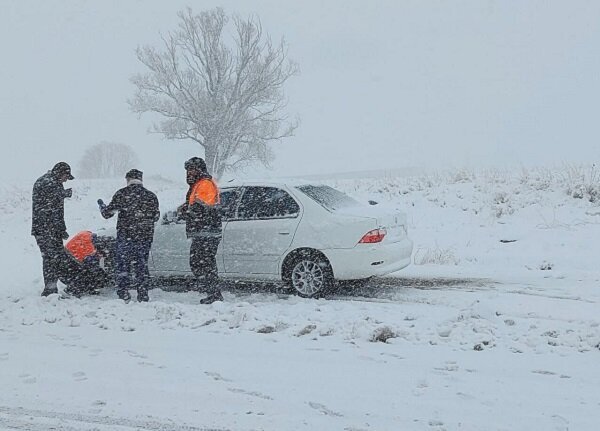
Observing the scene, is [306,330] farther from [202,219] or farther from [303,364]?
[202,219]

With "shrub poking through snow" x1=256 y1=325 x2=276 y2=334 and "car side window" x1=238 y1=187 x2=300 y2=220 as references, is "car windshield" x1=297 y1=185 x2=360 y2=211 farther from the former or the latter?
"shrub poking through snow" x1=256 y1=325 x2=276 y2=334

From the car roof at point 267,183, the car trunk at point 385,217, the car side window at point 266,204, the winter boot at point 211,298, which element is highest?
the car roof at point 267,183

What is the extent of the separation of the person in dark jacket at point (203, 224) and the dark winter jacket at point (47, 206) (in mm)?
1810

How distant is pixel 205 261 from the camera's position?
656 centimetres

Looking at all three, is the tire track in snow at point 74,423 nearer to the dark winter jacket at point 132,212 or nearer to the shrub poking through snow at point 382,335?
the shrub poking through snow at point 382,335

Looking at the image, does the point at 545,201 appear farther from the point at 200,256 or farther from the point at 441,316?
the point at 200,256

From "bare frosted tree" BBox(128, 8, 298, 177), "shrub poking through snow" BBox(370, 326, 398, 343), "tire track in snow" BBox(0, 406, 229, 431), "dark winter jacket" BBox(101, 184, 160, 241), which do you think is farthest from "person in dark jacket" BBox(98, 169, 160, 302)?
"bare frosted tree" BBox(128, 8, 298, 177)

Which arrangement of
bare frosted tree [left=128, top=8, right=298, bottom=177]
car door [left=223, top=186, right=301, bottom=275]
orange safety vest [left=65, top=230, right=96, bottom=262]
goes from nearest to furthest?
car door [left=223, top=186, right=301, bottom=275]
orange safety vest [left=65, top=230, right=96, bottom=262]
bare frosted tree [left=128, top=8, right=298, bottom=177]

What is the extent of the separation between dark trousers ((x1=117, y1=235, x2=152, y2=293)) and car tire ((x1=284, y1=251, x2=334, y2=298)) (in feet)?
5.99

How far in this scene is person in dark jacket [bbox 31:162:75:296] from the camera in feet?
22.9

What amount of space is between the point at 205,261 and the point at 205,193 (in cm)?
84

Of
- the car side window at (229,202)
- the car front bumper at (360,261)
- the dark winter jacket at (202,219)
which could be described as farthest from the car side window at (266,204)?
the dark winter jacket at (202,219)

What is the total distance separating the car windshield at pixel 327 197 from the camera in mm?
7203

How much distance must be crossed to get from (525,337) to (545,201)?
9.21 meters
